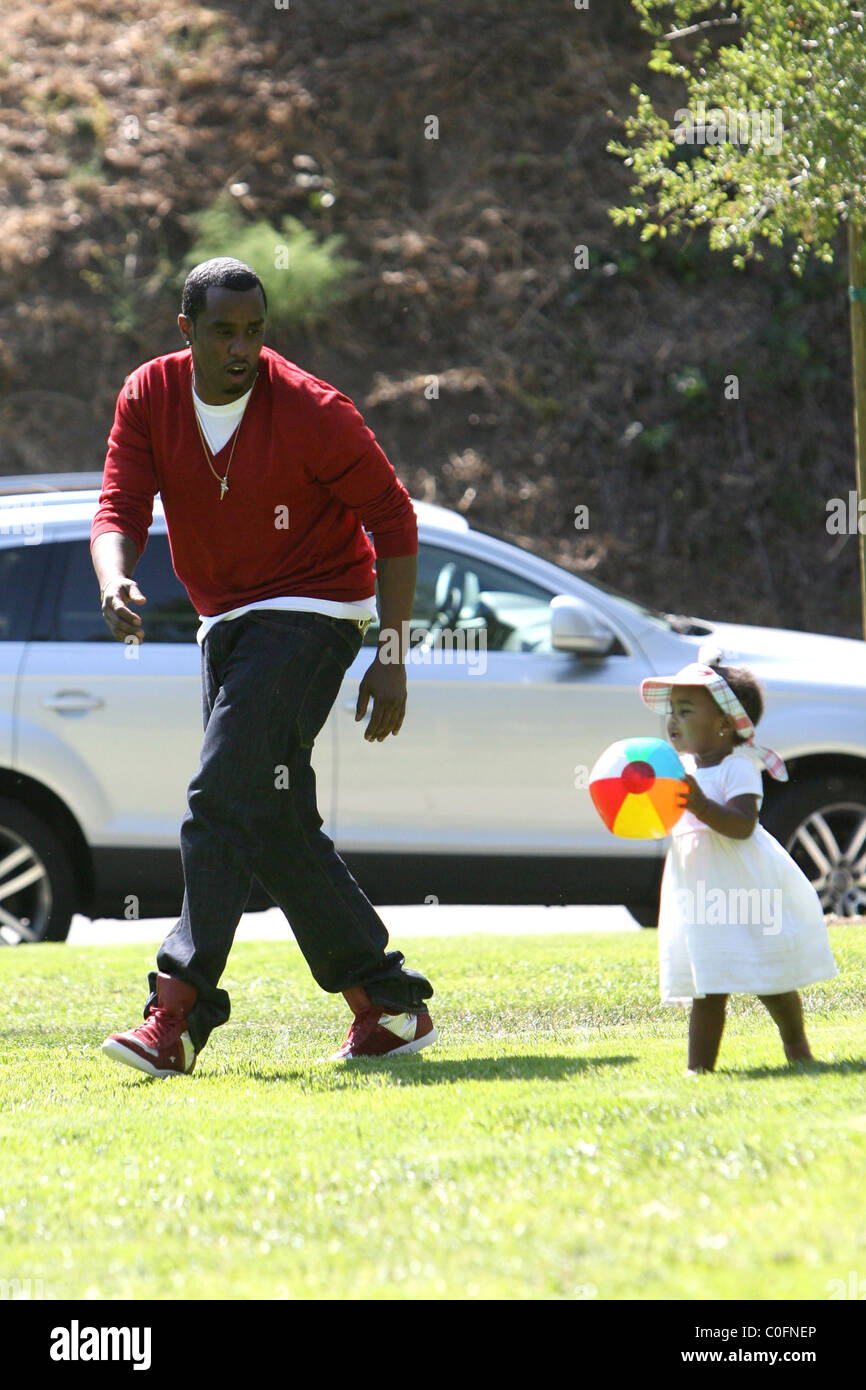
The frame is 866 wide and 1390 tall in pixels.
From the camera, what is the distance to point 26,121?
56.1 ft

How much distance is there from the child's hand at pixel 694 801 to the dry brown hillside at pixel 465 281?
10.7m

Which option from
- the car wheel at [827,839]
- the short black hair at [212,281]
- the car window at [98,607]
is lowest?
the car wheel at [827,839]

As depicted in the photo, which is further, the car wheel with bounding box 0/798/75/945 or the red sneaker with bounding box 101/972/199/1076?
the car wheel with bounding box 0/798/75/945

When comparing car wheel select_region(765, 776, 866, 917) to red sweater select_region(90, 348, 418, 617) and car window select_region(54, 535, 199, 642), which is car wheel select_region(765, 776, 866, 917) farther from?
red sweater select_region(90, 348, 418, 617)

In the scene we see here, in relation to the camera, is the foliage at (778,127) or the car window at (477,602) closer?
the foliage at (778,127)

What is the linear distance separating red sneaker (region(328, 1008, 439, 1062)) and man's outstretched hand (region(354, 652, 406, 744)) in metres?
0.77

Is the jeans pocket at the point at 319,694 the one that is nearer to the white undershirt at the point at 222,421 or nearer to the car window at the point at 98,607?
the white undershirt at the point at 222,421

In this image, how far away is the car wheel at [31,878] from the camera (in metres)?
7.53

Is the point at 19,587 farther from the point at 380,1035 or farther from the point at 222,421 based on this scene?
the point at 380,1035

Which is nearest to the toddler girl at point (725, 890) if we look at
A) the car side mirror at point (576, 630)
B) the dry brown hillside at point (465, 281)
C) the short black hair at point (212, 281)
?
the short black hair at point (212, 281)

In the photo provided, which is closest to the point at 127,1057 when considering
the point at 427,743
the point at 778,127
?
the point at 427,743

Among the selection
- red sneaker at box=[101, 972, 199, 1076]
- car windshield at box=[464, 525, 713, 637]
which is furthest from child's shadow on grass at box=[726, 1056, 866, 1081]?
car windshield at box=[464, 525, 713, 637]

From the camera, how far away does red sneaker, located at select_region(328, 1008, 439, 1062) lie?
4.62 metres
